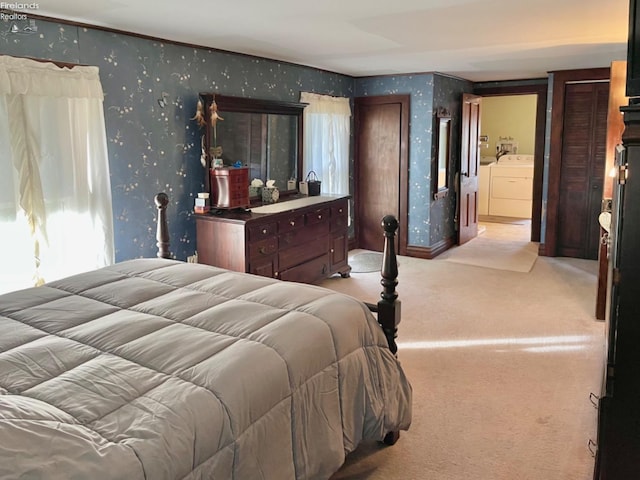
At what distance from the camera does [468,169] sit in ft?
24.1

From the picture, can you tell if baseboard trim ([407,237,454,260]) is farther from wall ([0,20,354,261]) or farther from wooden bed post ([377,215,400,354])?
wooden bed post ([377,215,400,354])

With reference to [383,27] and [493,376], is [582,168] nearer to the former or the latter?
[383,27]

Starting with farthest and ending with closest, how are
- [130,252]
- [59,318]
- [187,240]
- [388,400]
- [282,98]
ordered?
[282,98] < [187,240] < [130,252] < [388,400] < [59,318]

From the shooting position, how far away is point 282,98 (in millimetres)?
5539

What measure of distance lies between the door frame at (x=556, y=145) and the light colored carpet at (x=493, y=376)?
0.98 metres

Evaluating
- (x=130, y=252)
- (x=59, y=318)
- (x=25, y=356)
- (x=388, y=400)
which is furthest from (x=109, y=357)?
(x=130, y=252)

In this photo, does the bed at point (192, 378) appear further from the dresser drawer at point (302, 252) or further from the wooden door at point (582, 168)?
the wooden door at point (582, 168)

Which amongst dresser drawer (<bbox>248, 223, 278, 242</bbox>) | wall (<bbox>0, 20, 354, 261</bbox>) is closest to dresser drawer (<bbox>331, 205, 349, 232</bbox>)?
dresser drawer (<bbox>248, 223, 278, 242</bbox>)

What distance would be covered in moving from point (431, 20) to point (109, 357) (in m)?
2.85

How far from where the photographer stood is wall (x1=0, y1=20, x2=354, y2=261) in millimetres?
3656

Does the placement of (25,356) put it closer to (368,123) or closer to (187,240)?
(187,240)

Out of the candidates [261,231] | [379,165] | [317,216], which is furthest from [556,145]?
[261,231]

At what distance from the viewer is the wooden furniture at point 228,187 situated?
4570 mm

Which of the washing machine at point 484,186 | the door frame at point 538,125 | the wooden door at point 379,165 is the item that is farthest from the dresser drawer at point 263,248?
the washing machine at point 484,186
